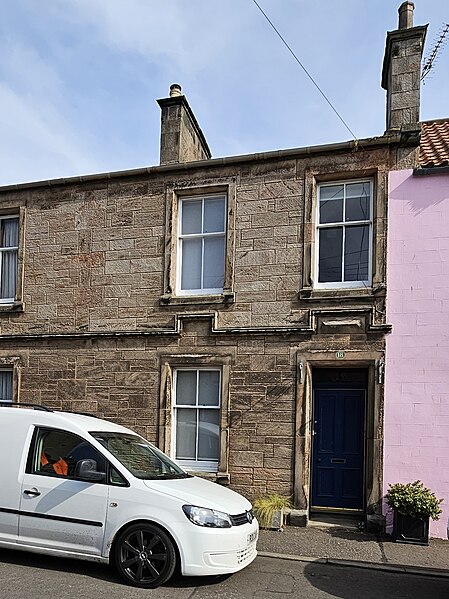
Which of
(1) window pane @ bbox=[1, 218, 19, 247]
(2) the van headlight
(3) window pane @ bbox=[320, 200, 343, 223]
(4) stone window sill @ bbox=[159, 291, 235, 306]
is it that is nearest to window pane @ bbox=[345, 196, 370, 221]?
(3) window pane @ bbox=[320, 200, 343, 223]

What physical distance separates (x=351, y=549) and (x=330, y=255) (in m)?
4.75

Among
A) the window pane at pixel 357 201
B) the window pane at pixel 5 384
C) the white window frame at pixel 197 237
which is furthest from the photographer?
the window pane at pixel 5 384

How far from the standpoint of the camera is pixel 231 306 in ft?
35.8

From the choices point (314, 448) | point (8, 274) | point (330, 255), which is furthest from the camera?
point (8, 274)

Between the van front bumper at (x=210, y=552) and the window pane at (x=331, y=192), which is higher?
the window pane at (x=331, y=192)

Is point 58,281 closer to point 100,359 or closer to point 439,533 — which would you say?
point 100,359

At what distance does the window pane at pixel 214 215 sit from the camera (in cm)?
1143

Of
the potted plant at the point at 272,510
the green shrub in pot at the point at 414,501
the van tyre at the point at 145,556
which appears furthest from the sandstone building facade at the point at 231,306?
the van tyre at the point at 145,556

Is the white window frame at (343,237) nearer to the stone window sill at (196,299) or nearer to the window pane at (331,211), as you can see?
the window pane at (331,211)

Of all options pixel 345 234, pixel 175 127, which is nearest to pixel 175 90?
pixel 175 127

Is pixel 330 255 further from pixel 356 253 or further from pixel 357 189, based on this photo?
pixel 357 189

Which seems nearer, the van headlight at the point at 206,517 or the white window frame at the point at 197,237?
the van headlight at the point at 206,517

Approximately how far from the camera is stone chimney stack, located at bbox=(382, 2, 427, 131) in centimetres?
1049

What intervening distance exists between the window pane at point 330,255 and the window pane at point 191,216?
2384mm
